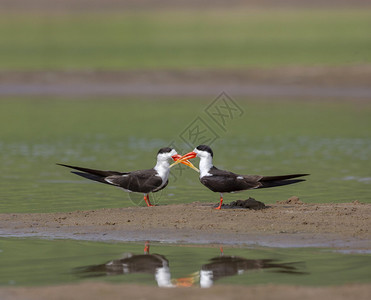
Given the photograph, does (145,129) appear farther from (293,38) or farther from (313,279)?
(293,38)

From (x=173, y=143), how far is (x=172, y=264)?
580 inches

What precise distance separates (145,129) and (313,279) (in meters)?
19.4

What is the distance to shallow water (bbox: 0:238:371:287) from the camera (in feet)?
28.7

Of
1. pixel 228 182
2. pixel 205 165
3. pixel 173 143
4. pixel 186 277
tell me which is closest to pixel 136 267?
pixel 186 277

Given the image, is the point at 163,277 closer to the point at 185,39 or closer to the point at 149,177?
the point at 149,177

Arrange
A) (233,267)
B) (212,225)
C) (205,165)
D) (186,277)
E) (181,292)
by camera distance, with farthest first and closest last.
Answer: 1. (205,165)
2. (212,225)
3. (233,267)
4. (186,277)
5. (181,292)

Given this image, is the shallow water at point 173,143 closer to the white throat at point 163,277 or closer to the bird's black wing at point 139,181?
the bird's black wing at point 139,181

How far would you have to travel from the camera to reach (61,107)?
3600 centimetres

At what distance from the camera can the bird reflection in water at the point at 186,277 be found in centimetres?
876

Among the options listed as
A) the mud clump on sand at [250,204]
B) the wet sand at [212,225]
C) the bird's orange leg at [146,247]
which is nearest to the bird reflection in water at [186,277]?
the bird's orange leg at [146,247]

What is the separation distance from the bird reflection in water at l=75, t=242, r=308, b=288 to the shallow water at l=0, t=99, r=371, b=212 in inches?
164

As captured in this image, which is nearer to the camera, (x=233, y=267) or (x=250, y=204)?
(x=233, y=267)

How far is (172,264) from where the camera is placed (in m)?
9.45

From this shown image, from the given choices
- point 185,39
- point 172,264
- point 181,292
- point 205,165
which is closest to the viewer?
point 181,292
